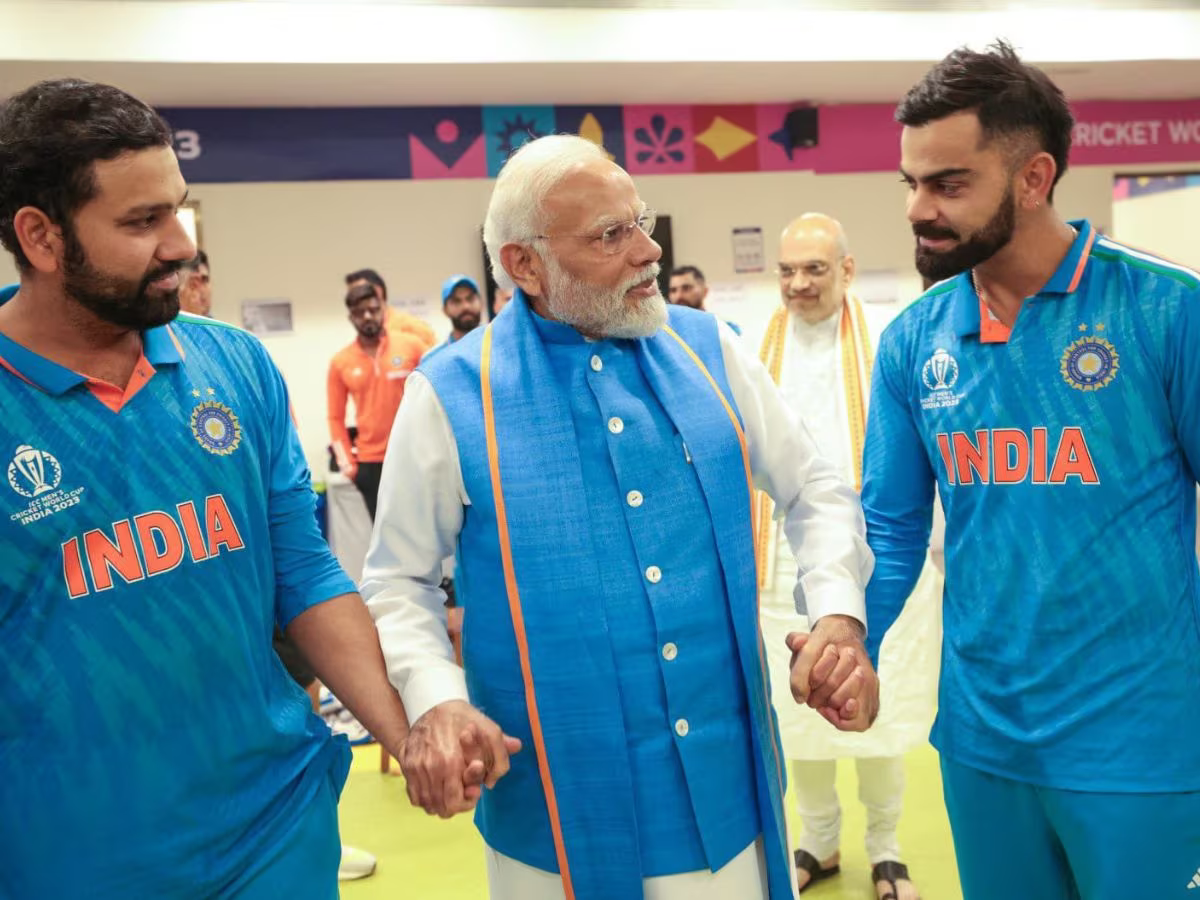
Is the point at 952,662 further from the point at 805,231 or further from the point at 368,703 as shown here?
the point at 805,231

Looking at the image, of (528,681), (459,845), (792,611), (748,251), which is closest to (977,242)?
(528,681)

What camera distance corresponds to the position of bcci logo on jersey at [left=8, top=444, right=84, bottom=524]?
144 centimetres

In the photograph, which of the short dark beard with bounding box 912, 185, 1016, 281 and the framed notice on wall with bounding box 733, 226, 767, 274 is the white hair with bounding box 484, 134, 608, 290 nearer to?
the short dark beard with bounding box 912, 185, 1016, 281

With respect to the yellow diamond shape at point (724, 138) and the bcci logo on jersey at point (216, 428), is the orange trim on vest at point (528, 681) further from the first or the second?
the yellow diamond shape at point (724, 138)

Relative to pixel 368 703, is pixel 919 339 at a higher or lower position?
higher

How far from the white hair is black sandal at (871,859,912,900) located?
225cm

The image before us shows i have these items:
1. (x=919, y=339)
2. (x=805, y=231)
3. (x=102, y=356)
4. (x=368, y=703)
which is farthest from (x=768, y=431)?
(x=805, y=231)

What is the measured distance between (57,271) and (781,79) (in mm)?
6612

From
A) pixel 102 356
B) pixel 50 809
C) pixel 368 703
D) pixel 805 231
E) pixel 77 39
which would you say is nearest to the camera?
pixel 50 809

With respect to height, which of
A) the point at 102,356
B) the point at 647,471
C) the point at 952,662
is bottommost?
the point at 952,662

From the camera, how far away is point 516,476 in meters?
1.72

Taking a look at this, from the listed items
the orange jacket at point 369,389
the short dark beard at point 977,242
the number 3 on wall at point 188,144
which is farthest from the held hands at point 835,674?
the number 3 on wall at point 188,144

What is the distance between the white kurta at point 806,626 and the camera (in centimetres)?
342

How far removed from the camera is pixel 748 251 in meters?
8.64
